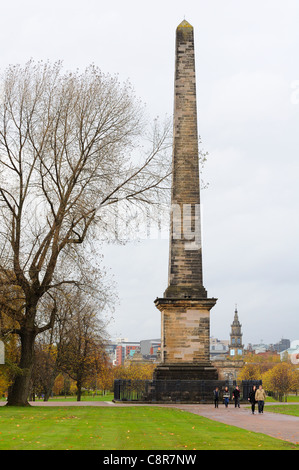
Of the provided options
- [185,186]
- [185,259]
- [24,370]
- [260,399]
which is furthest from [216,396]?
[185,186]

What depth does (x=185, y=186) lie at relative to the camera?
33.0 m

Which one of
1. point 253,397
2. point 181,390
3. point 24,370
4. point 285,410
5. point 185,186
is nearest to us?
point 253,397

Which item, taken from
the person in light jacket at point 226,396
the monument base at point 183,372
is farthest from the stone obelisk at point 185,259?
the person in light jacket at point 226,396

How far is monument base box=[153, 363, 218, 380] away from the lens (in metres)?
30.9

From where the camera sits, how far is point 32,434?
592 inches

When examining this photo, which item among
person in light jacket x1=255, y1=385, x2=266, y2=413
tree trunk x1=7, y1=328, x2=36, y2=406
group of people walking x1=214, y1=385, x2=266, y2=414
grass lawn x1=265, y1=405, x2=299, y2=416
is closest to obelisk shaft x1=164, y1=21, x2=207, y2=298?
group of people walking x1=214, y1=385, x2=266, y2=414

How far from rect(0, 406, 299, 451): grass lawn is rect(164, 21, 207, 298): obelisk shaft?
12.3 meters

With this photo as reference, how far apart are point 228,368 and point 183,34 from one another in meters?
142

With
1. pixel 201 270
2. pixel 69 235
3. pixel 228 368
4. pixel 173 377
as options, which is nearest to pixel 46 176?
pixel 69 235

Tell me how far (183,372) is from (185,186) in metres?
9.78

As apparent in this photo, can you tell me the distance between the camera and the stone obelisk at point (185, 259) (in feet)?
102

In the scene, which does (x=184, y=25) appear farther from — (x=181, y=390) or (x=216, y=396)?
(x=216, y=396)
